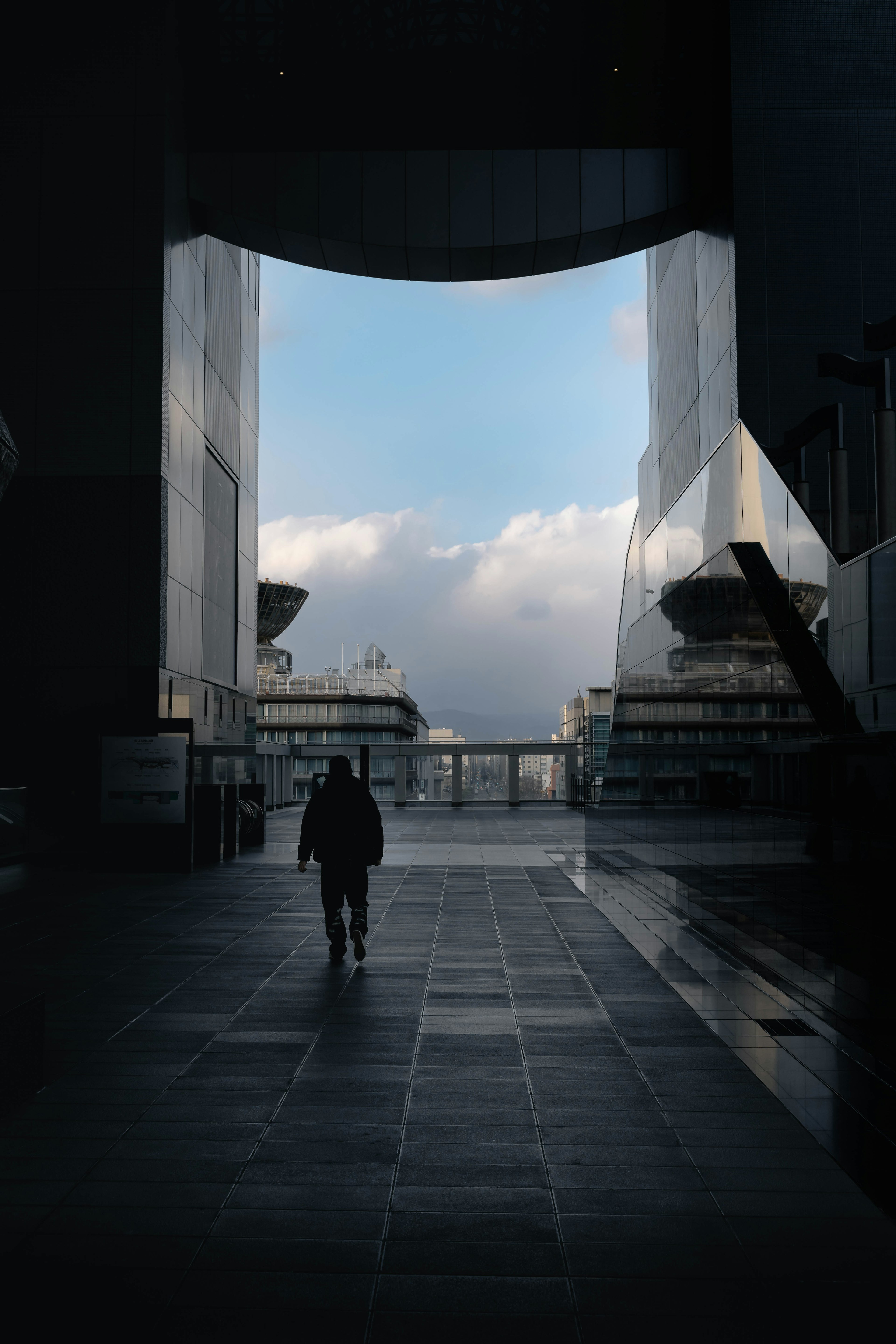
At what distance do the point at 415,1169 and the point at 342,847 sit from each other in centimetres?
459

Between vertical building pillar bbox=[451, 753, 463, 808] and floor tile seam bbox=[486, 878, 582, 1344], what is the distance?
86.9 ft

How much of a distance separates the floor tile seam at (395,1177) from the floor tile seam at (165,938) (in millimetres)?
2229

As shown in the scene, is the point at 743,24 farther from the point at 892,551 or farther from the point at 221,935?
the point at 221,935

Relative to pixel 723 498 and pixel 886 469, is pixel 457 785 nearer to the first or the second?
pixel 886 469

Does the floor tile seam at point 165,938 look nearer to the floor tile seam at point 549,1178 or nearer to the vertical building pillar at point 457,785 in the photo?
the floor tile seam at point 549,1178

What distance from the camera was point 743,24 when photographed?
16.5m

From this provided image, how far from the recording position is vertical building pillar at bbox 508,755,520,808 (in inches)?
1355

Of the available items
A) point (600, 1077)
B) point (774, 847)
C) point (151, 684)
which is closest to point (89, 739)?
point (151, 684)

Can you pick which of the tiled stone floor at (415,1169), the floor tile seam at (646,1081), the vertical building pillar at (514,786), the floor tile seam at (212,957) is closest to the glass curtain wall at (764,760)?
the tiled stone floor at (415,1169)

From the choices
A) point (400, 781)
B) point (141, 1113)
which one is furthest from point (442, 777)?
point (141, 1113)

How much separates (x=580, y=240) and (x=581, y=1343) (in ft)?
62.4

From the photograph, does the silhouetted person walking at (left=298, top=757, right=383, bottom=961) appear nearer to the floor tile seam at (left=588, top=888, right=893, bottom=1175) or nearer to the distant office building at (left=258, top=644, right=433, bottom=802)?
the floor tile seam at (left=588, top=888, right=893, bottom=1175)

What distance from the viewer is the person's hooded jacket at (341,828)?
853cm

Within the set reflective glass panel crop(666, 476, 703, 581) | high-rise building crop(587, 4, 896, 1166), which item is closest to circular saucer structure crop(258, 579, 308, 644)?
high-rise building crop(587, 4, 896, 1166)
